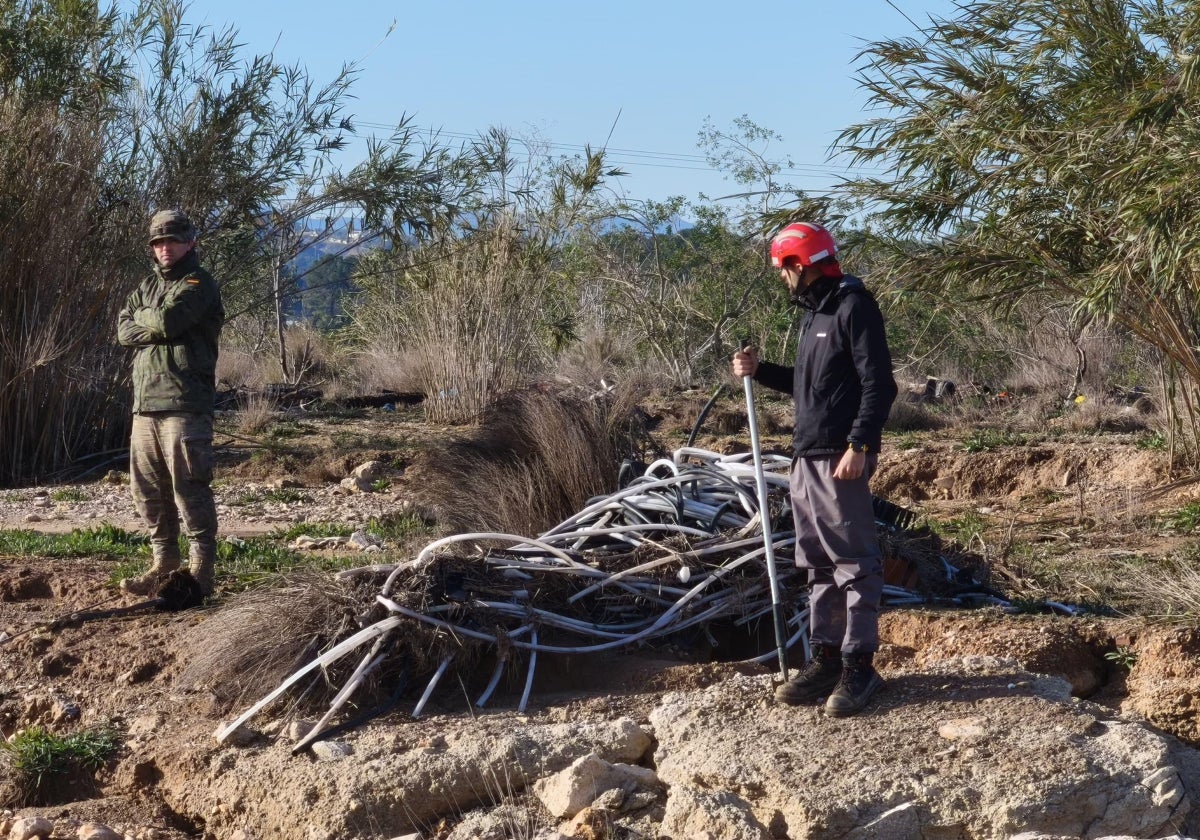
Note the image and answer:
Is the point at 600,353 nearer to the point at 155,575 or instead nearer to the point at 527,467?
the point at 527,467

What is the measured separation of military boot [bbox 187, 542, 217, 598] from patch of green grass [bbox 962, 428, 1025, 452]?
7.32m

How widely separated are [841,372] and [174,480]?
3.30 metres

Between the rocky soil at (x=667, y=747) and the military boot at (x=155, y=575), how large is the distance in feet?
1.04

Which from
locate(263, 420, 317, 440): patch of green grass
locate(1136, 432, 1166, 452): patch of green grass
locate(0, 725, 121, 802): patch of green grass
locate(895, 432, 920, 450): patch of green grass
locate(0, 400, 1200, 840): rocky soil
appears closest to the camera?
locate(0, 400, 1200, 840): rocky soil

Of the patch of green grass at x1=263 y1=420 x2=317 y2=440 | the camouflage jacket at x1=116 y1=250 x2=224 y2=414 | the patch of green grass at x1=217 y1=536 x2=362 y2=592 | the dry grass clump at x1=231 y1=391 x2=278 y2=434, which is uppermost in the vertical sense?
the camouflage jacket at x1=116 y1=250 x2=224 y2=414

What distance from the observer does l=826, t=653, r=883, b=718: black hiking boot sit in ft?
13.7

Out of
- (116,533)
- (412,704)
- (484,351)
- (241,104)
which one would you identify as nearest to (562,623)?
(412,704)

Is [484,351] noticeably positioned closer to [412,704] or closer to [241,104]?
[241,104]

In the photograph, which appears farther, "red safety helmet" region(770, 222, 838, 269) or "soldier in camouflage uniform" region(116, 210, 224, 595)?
"soldier in camouflage uniform" region(116, 210, 224, 595)

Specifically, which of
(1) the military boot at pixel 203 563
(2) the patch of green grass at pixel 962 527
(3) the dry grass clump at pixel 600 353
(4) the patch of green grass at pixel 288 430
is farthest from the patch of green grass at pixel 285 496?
(3) the dry grass clump at pixel 600 353

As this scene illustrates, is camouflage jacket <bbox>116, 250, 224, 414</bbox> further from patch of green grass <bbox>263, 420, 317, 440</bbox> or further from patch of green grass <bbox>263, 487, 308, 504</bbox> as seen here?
patch of green grass <bbox>263, 420, 317, 440</bbox>

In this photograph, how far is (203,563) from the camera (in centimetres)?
611

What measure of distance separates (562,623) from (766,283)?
15.7 meters

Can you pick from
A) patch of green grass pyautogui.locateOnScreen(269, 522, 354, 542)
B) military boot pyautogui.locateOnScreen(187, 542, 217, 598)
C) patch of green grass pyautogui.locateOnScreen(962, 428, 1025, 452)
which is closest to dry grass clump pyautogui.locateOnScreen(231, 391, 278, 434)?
patch of green grass pyautogui.locateOnScreen(269, 522, 354, 542)
